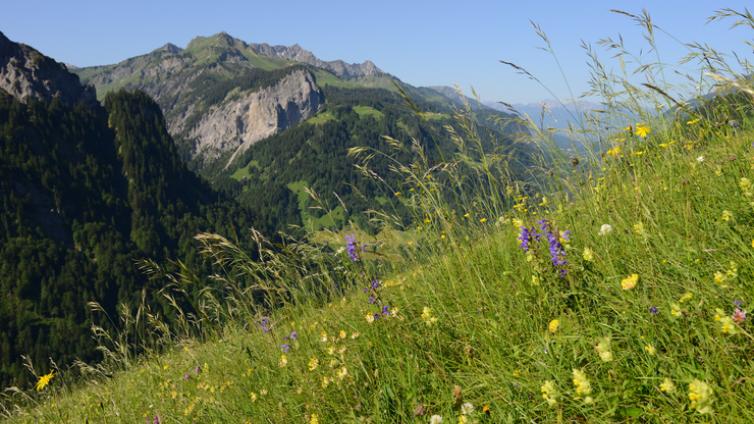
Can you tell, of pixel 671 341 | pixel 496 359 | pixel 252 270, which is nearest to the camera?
pixel 671 341

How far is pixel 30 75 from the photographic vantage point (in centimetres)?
17325

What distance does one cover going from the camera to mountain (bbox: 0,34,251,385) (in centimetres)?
11212

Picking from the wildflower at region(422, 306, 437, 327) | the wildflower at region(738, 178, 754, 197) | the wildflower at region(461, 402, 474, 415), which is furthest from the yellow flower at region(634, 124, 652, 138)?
the wildflower at region(461, 402, 474, 415)

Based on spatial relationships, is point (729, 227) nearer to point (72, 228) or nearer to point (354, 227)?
point (354, 227)

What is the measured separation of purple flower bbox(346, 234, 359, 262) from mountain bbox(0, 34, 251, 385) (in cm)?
10998

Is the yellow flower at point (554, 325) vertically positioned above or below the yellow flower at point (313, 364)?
above

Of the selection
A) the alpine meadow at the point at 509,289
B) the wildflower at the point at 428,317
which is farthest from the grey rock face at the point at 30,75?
the wildflower at the point at 428,317

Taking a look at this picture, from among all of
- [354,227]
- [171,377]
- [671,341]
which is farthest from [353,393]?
[171,377]

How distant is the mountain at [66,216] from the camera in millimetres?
112125

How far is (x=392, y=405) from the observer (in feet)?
8.64

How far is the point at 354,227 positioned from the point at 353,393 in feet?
4.50

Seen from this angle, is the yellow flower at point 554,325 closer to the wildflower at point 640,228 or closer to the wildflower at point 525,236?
the wildflower at point 525,236

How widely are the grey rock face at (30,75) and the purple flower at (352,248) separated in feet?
704

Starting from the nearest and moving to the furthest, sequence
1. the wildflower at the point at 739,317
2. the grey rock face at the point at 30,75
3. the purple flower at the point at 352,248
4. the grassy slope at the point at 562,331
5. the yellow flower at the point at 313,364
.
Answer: the wildflower at the point at 739,317 → the grassy slope at the point at 562,331 → the yellow flower at the point at 313,364 → the purple flower at the point at 352,248 → the grey rock face at the point at 30,75
